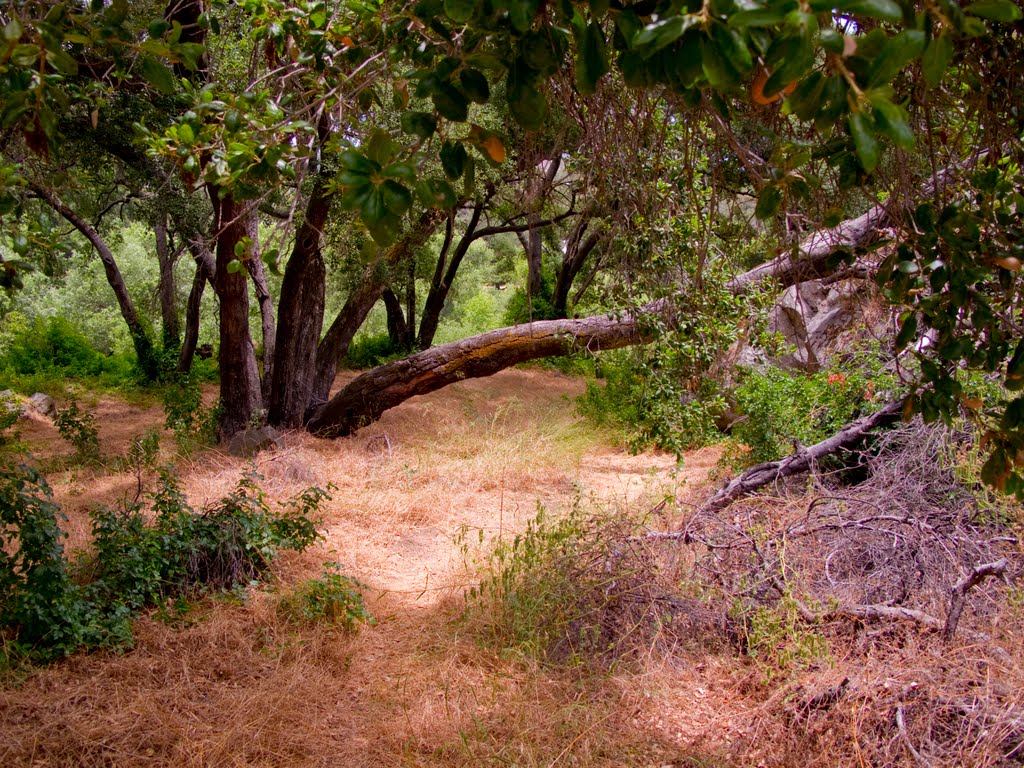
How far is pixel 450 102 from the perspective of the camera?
132 centimetres

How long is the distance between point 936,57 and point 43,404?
493 inches

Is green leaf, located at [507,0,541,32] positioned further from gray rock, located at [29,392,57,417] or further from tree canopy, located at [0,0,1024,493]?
gray rock, located at [29,392,57,417]

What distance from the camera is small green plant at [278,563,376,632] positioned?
391 centimetres

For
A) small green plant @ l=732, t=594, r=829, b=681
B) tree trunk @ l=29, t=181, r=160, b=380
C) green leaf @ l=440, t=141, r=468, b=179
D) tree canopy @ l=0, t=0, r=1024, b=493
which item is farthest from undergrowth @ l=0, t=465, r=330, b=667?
tree trunk @ l=29, t=181, r=160, b=380

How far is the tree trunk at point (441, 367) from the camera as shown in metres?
7.37

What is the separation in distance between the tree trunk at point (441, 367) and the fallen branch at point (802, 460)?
1.87 metres

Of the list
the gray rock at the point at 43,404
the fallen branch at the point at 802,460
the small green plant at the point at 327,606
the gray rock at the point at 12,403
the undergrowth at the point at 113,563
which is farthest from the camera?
the gray rock at the point at 43,404

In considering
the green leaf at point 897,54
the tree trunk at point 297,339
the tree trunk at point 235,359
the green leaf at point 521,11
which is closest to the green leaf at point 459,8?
the green leaf at point 521,11

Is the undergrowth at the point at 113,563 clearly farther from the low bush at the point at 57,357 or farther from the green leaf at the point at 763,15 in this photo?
the low bush at the point at 57,357

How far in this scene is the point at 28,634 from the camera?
3408mm

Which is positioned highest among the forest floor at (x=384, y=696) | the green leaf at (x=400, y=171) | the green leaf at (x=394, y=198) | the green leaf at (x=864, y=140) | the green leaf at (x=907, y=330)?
the green leaf at (x=400, y=171)

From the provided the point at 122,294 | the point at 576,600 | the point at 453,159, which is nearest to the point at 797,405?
the point at 576,600

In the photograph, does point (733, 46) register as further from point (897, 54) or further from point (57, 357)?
point (57, 357)

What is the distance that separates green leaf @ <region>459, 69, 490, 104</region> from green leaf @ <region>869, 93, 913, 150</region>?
2.15ft
